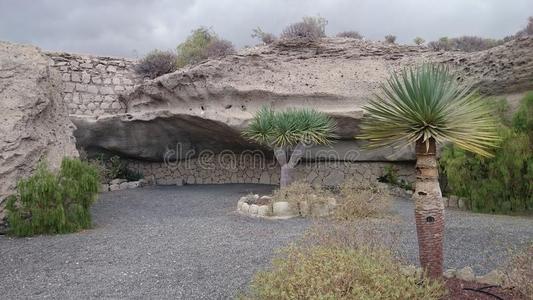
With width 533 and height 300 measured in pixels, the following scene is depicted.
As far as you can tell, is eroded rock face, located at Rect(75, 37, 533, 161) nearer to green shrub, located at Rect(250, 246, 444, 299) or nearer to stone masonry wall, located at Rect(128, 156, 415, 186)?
stone masonry wall, located at Rect(128, 156, 415, 186)

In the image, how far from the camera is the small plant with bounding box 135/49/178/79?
1563 cm

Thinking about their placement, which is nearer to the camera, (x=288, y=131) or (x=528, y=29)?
(x=288, y=131)

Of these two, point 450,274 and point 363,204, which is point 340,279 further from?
point 363,204

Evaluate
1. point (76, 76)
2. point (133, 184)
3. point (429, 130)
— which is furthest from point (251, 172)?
point (429, 130)

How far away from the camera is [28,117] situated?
329 inches

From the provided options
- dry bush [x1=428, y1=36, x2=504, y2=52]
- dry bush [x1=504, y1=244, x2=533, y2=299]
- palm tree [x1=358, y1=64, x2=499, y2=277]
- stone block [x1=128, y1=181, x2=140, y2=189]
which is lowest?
stone block [x1=128, y1=181, x2=140, y2=189]

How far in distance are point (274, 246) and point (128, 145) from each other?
37.4 ft

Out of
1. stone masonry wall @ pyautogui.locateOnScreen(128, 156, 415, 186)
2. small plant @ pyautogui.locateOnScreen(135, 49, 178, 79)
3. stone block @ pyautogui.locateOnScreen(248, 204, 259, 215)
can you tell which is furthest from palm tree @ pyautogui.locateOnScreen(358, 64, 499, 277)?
small plant @ pyautogui.locateOnScreen(135, 49, 178, 79)

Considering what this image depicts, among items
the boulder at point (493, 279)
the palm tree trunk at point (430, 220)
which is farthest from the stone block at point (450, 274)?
the palm tree trunk at point (430, 220)

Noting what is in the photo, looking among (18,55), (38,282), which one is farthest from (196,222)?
(18,55)

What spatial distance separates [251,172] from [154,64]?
5211 mm

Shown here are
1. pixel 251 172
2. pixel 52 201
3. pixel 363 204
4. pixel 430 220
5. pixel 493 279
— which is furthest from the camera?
pixel 251 172

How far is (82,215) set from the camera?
788cm

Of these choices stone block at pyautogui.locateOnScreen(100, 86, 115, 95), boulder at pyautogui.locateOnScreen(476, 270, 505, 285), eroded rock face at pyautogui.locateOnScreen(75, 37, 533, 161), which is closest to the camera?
boulder at pyautogui.locateOnScreen(476, 270, 505, 285)
